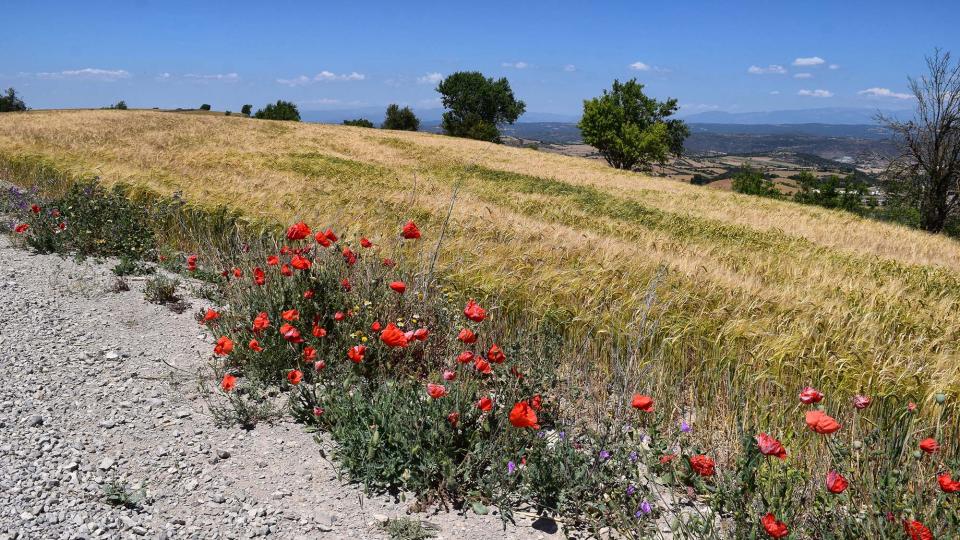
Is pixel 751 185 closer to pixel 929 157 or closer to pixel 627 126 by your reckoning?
pixel 627 126

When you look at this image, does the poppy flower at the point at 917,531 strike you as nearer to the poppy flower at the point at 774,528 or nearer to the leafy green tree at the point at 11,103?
the poppy flower at the point at 774,528

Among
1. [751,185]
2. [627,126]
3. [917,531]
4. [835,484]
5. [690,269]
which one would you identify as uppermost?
[627,126]

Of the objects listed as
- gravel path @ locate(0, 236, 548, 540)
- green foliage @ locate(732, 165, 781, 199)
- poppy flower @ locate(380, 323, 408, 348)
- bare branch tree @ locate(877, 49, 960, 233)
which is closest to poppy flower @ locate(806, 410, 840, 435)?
gravel path @ locate(0, 236, 548, 540)

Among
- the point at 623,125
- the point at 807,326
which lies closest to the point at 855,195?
the point at 623,125

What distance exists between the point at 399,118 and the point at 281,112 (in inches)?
537

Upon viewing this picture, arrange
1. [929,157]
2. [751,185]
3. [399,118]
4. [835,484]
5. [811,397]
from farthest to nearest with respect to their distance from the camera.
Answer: [399,118]
[751,185]
[929,157]
[811,397]
[835,484]

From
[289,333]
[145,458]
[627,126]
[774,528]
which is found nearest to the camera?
[774,528]

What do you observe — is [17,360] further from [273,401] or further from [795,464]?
[795,464]

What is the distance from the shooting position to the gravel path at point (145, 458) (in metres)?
2.64

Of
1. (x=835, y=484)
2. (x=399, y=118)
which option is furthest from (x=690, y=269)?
(x=399, y=118)

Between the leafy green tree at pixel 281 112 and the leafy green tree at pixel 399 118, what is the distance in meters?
10.3

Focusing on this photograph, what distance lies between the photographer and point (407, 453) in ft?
9.52

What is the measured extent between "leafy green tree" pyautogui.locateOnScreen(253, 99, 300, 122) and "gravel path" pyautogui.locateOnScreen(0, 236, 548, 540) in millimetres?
64963

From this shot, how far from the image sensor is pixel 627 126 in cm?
4225
